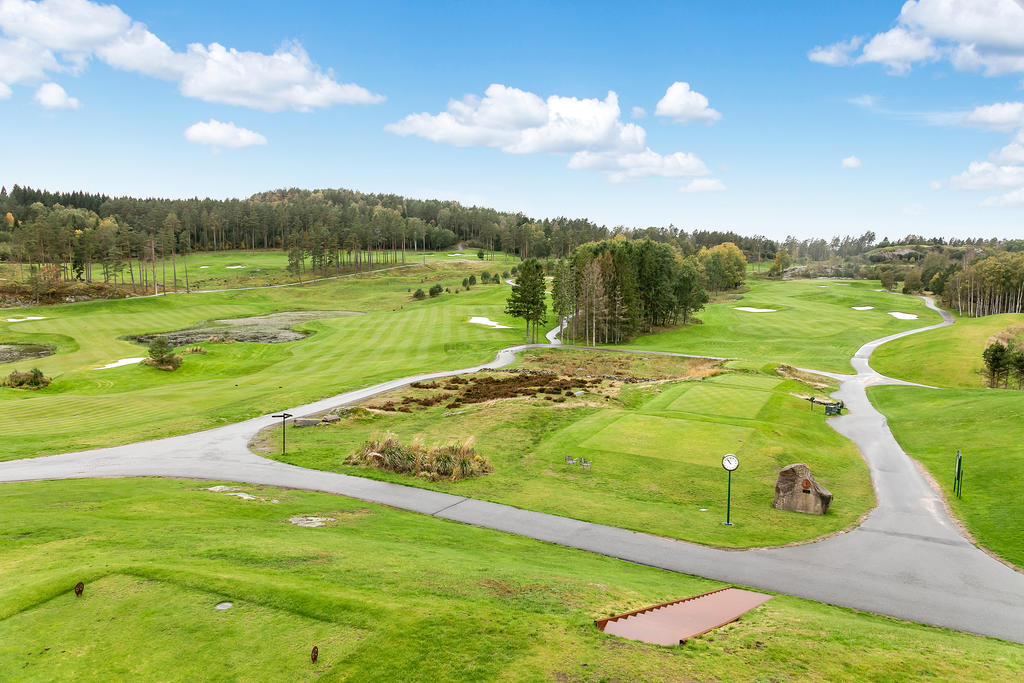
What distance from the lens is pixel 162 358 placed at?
4834 centimetres

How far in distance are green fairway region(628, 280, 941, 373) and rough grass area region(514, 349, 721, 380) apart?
8164 millimetres

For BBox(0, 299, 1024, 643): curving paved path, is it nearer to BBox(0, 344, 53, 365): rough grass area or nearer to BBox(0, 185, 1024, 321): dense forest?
BBox(0, 344, 53, 365): rough grass area

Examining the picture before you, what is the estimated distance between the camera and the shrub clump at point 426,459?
23.1m

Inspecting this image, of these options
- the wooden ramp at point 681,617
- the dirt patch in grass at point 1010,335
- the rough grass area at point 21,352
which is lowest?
the rough grass area at point 21,352

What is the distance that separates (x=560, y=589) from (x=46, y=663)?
8.28 meters

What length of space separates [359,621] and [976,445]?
3043 centimetres

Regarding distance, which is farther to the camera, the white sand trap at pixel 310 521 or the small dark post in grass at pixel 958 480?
the small dark post in grass at pixel 958 480

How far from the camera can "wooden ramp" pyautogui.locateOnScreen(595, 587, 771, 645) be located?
931cm

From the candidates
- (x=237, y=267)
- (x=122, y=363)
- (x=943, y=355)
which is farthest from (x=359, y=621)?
(x=237, y=267)

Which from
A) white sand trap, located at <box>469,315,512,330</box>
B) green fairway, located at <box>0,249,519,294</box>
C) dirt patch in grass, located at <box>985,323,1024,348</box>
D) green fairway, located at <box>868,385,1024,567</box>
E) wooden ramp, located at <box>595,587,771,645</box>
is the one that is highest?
green fairway, located at <box>0,249,519,294</box>

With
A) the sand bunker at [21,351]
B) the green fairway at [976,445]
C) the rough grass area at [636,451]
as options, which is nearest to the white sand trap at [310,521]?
the rough grass area at [636,451]

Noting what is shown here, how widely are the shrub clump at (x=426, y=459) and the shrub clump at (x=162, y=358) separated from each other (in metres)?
32.7

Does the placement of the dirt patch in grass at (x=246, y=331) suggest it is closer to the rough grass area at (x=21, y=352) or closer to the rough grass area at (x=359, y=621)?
the rough grass area at (x=21, y=352)

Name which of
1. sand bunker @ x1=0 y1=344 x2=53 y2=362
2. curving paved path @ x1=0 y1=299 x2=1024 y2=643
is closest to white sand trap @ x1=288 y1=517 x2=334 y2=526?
curving paved path @ x1=0 y1=299 x2=1024 y2=643
